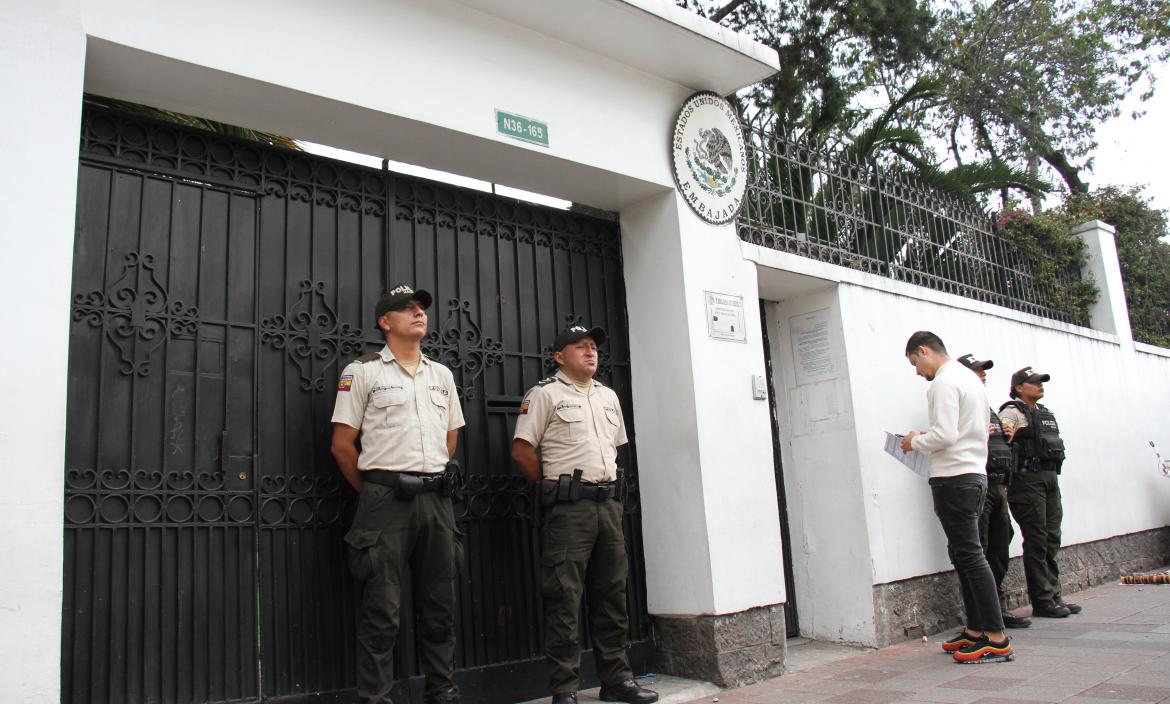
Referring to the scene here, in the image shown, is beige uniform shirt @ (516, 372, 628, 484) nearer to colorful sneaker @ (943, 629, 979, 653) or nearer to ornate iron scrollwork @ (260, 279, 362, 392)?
ornate iron scrollwork @ (260, 279, 362, 392)

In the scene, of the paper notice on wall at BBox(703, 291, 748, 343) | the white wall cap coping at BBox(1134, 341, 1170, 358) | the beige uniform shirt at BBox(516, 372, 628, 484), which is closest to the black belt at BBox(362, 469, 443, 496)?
the beige uniform shirt at BBox(516, 372, 628, 484)

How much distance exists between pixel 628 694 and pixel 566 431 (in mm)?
1407

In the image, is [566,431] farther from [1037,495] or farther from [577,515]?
[1037,495]

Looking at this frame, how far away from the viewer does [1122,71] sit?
48.2 ft

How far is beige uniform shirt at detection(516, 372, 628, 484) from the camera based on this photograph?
Answer: 15.4ft

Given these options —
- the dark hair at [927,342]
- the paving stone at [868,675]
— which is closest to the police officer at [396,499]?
the paving stone at [868,675]

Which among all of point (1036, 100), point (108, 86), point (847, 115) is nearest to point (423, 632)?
point (108, 86)

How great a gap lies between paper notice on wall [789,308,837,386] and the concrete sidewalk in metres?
2.00

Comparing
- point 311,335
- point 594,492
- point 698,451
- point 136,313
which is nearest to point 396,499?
point 311,335

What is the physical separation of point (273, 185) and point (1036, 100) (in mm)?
13553

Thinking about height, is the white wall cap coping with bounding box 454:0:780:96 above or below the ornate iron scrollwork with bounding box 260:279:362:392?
above

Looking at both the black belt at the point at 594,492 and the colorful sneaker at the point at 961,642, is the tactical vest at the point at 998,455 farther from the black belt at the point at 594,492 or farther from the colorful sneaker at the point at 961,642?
the black belt at the point at 594,492

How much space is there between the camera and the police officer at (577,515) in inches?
178

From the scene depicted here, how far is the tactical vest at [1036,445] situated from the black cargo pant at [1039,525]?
8 centimetres
